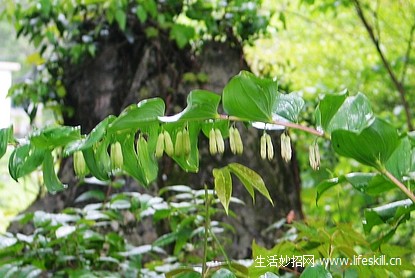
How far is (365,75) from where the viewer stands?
2.44 m

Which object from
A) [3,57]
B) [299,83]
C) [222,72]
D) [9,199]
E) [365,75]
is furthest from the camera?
[3,57]

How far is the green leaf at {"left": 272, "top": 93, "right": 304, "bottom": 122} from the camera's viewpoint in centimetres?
58

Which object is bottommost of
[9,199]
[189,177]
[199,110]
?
[9,199]

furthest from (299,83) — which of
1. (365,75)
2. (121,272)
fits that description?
(121,272)

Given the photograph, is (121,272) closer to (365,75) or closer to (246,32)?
(246,32)

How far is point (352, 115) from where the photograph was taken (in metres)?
0.57

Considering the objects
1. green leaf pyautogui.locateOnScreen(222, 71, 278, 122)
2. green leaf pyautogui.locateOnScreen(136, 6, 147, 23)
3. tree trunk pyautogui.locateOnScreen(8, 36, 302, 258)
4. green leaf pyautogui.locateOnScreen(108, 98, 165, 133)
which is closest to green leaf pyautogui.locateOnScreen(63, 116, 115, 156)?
green leaf pyautogui.locateOnScreen(108, 98, 165, 133)

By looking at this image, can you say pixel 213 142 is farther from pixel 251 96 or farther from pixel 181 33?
pixel 181 33

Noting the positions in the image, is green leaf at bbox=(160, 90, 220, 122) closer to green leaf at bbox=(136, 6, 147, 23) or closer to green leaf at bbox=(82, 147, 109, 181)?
green leaf at bbox=(82, 147, 109, 181)

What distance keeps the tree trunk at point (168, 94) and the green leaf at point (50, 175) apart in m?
1.29

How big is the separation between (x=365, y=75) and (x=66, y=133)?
201 centimetres

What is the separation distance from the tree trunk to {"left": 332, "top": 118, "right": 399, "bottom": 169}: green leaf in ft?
4.66

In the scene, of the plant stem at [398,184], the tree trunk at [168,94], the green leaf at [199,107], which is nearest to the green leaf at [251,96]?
the green leaf at [199,107]

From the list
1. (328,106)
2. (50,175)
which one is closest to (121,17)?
(50,175)
